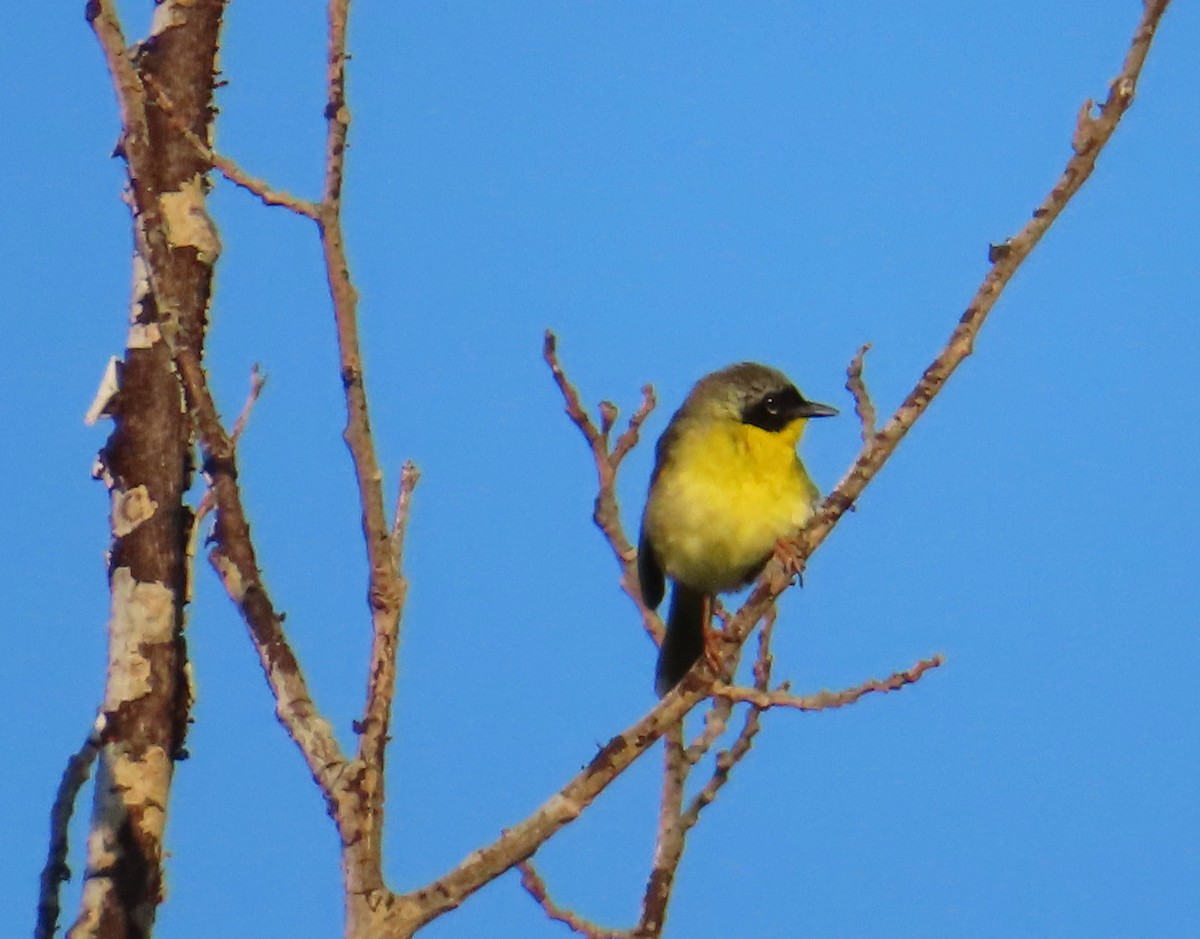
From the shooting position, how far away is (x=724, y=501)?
20.2ft

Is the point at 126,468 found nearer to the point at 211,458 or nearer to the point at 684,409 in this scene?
the point at 211,458

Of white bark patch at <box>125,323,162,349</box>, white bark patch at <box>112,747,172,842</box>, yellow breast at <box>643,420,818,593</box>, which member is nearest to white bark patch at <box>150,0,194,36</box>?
white bark patch at <box>125,323,162,349</box>

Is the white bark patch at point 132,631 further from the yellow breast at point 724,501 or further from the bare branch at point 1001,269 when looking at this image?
the yellow breast at point 724,501

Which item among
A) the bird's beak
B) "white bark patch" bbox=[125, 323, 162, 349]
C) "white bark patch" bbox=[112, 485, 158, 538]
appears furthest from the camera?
the bird's beak

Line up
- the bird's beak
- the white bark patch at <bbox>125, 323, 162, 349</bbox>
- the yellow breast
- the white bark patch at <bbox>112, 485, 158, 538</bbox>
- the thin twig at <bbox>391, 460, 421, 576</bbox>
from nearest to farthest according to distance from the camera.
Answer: the thin twig at <bbox>391, 460, 421, 576</bbox>
the white bark patch at <bbox>112, 485, 158, 538</bbox>
the white bark patch at <bbox>125, 323, 162, 349</bbox>
the yellow breast
the bird's beak

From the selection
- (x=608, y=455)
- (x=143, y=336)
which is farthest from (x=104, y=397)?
(x=608, y=455)

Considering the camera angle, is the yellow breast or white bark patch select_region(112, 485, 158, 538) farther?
the yellow breast

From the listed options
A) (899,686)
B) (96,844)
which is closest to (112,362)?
(96,844)

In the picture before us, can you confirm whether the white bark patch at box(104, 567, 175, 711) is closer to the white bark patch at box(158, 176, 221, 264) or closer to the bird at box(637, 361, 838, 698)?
the white bark patch at box(158, 176, 221, 264)

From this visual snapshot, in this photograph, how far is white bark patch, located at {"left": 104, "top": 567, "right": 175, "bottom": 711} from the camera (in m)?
4.42

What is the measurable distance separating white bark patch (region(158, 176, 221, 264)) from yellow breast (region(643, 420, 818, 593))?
200cm

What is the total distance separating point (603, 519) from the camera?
19.6ft

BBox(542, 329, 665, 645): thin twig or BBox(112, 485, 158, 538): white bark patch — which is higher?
BBox(542, 329, 665, 645): thin twig

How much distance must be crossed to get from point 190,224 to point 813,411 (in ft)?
7.98
